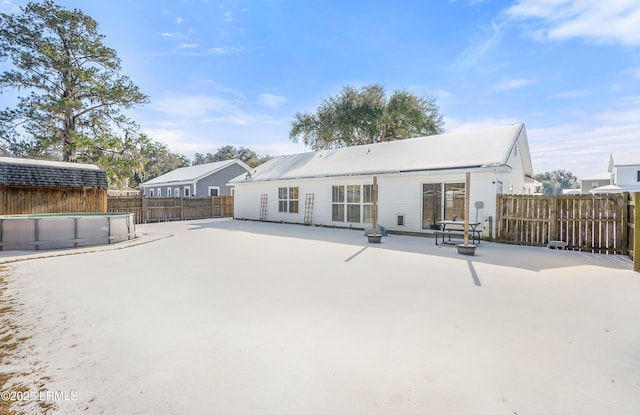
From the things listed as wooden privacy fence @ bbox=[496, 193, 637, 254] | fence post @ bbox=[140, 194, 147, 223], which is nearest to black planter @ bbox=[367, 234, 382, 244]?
wooden privacy fence @ bbox=[496, 193, 637, 254]

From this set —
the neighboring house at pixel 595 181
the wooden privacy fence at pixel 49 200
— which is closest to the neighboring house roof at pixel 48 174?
the wooden privacy fence at pixel 49 200

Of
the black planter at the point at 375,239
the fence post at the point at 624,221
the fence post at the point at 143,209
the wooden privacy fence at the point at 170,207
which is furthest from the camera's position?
the fence post at the point at 143,209

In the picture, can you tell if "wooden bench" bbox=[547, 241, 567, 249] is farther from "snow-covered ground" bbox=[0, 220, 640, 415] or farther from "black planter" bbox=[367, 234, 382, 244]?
"black planter" bbox=[367, 234, 382, 244]

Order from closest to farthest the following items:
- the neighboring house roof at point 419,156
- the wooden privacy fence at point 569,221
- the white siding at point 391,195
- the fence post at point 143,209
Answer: the wooden privacy fence at point 569,221 → the white siding at point 391,195 → the neighboring house roof at point 419,156 → the fence post at point 143,209

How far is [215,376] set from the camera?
2.32m

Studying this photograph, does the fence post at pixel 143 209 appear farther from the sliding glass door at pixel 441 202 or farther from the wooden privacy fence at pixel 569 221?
the wooden privacy fence at pixel 569 221

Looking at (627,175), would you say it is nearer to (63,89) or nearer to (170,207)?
(170,207)

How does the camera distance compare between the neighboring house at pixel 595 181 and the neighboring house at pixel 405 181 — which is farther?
the neighboring house at pixel 595 181

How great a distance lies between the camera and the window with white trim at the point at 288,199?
15992mm

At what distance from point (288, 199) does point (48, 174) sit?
10365mm

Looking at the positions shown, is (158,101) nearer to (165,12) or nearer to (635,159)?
(165,12)

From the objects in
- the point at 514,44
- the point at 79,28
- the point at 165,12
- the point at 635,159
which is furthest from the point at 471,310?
the point at 635,159

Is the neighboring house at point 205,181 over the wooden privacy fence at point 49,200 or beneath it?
over

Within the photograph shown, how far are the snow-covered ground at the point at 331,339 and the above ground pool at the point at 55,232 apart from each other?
2.62 metres
